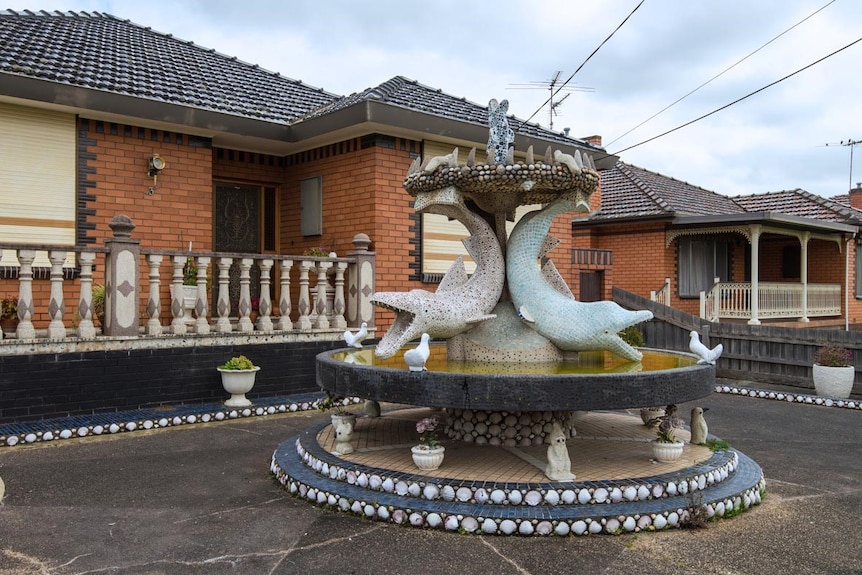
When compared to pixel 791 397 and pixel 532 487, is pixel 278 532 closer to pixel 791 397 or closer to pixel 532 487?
pixel 532 487

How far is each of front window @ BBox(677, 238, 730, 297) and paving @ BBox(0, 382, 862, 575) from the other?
1309 centimetres

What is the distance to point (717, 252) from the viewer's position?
19.9 metres

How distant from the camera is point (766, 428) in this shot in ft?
26.2

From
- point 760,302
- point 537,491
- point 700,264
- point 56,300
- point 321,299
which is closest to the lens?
point 537,491

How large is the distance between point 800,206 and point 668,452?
1982 cm

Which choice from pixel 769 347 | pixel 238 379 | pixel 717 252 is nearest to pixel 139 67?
pixel 238 379

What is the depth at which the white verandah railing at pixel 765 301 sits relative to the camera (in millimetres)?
17156

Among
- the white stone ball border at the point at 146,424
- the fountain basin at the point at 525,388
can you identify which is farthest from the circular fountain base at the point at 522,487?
the white stone ball border at the point at 146,424

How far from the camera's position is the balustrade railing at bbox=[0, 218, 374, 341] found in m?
7.71

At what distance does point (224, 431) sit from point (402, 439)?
261cm

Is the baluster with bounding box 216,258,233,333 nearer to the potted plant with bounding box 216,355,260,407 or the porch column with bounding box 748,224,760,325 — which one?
the potted plant with bounding box 216,355,260,407

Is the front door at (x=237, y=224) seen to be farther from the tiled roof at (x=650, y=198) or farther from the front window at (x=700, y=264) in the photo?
the front window at (x=700, y=264)

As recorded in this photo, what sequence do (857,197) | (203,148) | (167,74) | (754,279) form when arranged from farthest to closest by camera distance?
1. (857,197)
2. (754,279)
3. (167,74)
4. (203,148)

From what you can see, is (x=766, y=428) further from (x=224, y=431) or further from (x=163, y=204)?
(x=163, y=204)
